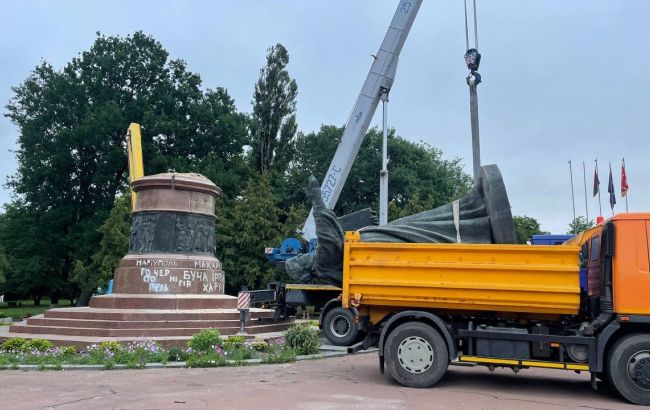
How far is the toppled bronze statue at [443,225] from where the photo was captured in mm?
8984

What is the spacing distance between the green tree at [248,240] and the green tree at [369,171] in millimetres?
10087

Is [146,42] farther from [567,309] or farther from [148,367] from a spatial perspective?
[567,309]

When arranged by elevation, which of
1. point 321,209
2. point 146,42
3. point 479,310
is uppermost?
point 146,42

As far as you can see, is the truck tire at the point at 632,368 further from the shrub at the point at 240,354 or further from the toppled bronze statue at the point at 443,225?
the shrub at the point at 240,354

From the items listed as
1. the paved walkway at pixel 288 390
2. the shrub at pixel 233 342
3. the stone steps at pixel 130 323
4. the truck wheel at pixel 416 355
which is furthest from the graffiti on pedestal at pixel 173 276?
the truck wheel at pixel 416 355

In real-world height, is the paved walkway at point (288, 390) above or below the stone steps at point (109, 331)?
below

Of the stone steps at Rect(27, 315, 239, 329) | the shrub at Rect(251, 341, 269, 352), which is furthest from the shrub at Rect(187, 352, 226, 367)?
the stone steps at Rect(27, 315, 239, 329)

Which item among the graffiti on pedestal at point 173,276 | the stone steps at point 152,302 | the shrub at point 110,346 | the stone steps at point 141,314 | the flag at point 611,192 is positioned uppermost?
the flag at point 611,192

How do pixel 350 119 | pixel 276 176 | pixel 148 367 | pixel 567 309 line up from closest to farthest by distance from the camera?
pixel 567 309 → pixel 148 367 → pixel 350 119 → pixel 276 176

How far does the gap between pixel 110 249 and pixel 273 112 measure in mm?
16156

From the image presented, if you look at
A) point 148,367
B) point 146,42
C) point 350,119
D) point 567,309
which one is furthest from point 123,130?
point 567,309

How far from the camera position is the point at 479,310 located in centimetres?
835

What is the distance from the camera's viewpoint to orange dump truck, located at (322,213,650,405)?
7.48 m

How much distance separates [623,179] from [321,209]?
16155 millimetres
